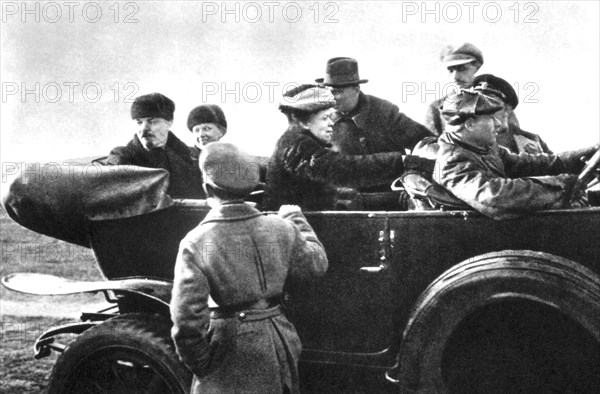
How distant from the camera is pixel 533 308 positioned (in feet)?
10.3

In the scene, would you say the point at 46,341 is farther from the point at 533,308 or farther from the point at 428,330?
the point at 533,308

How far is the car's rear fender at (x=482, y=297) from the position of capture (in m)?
2.83

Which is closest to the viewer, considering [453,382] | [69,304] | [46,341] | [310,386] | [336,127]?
[453,382]

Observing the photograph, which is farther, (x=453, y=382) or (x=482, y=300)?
(x=453, y=382)

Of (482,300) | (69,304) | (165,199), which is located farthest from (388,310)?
(69,304)

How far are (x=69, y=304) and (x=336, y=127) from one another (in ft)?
17.4

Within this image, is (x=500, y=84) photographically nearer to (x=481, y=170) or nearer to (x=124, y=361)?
(x=481, y=170)

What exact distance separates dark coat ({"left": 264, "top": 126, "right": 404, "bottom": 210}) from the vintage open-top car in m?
0.32

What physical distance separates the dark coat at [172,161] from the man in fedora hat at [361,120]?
1088mm

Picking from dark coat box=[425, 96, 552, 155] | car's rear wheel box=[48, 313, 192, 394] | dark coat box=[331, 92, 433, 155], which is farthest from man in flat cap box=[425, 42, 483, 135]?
car's rear wheel box=[48, 313, 192, 394]

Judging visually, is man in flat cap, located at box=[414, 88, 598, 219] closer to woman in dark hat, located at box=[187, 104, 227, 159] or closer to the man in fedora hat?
the man in fedora hat

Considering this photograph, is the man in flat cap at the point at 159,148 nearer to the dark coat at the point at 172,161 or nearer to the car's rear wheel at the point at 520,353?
the dark coat at the point at 172,161

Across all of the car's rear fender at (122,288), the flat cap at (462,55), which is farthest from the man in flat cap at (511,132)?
the car's rear fender at (122,288)

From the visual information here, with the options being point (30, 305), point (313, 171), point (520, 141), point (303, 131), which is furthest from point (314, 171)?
point (30, 305)
